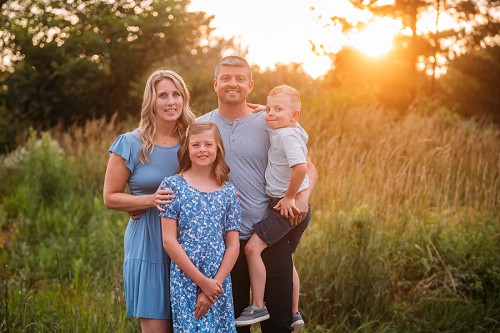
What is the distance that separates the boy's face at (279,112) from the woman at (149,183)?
45 centimetres

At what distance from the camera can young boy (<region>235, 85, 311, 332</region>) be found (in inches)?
122

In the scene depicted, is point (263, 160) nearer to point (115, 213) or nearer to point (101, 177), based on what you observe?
point (115, 213)

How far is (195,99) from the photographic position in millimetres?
13172

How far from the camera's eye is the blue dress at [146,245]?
2986 millimetres

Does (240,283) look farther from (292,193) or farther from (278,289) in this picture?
(292,193)

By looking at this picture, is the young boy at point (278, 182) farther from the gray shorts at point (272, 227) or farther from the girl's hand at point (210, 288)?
the girl's hand at point (210, 288)

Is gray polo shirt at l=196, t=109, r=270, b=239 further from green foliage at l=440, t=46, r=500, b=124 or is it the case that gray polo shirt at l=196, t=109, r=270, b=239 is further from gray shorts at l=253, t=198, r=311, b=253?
green foliage at l=440, t=46, r=500, b=124

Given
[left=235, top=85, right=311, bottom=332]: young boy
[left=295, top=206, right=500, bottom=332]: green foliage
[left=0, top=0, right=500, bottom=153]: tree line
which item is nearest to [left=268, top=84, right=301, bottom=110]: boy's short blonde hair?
[left=235, top=85, right=311, bottom=332]: young boy

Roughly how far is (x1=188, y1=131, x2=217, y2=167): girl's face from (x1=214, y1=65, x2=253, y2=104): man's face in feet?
1.10

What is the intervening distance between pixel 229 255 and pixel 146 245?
1.53 feet

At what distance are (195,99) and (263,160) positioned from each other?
1013 centimetres

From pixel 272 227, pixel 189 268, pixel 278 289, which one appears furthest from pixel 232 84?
pixel 278 289

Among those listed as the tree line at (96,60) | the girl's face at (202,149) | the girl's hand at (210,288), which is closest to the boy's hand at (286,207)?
the girl's face at (202,149)

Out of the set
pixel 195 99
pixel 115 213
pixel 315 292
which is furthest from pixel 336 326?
pixel 195 99
